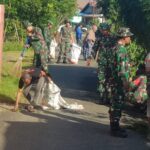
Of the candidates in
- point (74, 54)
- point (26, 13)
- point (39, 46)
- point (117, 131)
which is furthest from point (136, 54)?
point (26, 13)

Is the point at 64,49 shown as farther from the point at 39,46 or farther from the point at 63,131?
the point at 63,131

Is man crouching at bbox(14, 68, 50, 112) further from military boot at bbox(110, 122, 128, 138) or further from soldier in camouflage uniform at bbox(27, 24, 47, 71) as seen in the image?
military boot at bbox(110, 122, 128, 138)

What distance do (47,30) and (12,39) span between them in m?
10.3

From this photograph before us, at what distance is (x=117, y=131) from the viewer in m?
10.8

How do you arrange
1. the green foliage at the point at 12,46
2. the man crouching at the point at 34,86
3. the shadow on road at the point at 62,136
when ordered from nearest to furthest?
the shadow on road at the point at 62,136
the man crouching at the point at 34,86
the green foliage at the point at 12,46

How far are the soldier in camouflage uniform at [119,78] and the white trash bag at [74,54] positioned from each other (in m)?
13.0

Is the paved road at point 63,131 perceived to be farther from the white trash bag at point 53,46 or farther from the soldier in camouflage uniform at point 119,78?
the white trash bag at point 53,46

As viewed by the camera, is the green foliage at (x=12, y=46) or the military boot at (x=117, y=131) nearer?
the military boot at (x=117, y=131)

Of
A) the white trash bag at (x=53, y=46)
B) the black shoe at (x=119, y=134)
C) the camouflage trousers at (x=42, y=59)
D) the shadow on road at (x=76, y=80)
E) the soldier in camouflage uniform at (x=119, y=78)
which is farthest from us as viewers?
the white trash bag at (x=53, y=46)

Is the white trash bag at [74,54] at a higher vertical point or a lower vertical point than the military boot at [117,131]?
higher

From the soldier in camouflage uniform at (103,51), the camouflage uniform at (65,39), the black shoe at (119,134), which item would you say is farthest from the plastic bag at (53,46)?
the black shoe at (119,134)

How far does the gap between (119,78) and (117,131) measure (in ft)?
2.98

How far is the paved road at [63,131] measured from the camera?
984 centimetres

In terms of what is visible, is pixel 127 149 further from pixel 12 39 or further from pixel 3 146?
pixel 12 39
